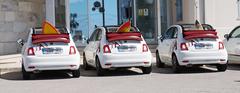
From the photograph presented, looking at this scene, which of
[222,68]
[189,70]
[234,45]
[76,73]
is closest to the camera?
[76,73]

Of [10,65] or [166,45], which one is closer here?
[166,45]

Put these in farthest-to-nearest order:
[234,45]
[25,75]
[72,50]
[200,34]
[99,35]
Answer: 1. [234,45]
2. [99,35]
3. [200,34]
4. [25,75]
5. [72,50]

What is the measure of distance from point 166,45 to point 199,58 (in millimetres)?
1709

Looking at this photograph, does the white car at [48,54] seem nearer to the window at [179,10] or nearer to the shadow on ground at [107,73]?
the shadow on ground at [107,73]

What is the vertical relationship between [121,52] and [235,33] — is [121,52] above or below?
below

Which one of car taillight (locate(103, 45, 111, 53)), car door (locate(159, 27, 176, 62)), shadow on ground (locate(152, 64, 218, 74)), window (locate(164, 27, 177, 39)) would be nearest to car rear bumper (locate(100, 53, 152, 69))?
car taillight (locate(103, 45, 111, 53))

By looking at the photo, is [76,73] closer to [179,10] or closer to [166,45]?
[166,45]

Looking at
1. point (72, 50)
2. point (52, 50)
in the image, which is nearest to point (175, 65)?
point (72, 50)

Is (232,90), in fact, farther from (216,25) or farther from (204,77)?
(216,25)

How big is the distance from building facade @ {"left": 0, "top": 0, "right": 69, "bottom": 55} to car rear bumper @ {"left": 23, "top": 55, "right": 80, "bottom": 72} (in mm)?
9369

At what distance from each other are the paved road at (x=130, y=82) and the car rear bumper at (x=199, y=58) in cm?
32

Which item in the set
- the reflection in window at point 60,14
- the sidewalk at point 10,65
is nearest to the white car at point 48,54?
the sidewalk at point 10,65

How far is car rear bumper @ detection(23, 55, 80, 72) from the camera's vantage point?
13328mm

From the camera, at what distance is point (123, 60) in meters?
14.0
